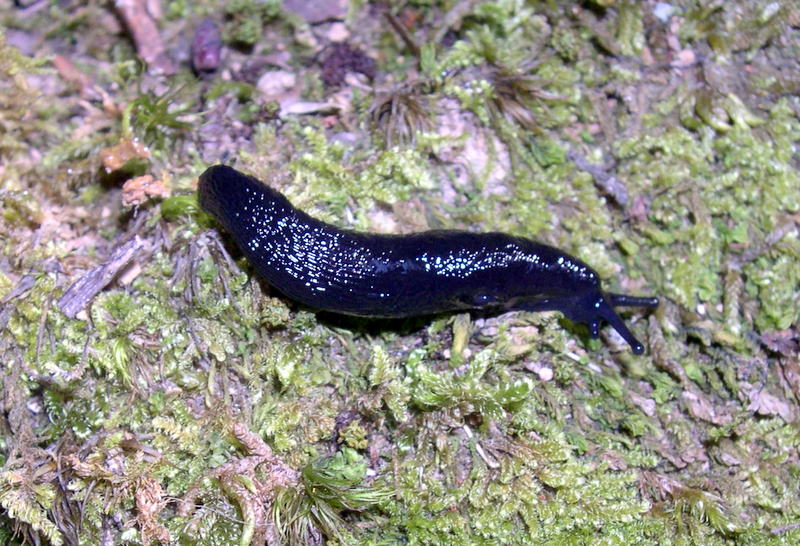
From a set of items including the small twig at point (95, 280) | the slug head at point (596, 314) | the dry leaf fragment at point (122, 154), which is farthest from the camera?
the dry leaf fragment at point (122, 154)

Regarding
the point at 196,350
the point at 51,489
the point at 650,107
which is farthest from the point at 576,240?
the point at 51,489

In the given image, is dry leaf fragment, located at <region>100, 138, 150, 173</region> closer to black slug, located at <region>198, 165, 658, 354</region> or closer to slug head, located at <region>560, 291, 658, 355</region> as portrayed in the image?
black slug, located at <region>198, 165, 658, 354</region>

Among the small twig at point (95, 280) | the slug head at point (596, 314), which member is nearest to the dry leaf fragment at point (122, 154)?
the small twig at point (95, 280)

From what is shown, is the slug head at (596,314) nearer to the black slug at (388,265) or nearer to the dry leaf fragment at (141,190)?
the black slug at (388,265)

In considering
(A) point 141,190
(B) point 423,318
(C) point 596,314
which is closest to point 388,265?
(B) point 423,318

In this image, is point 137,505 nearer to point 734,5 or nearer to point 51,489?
point 51,489

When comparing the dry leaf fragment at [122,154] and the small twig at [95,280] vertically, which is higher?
the dry leaf fragment at [122,154]

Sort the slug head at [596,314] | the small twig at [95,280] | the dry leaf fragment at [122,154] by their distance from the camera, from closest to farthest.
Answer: the small twig at [95,280], the slug head at [596,314], the dry leaf fragment at [122,154]
